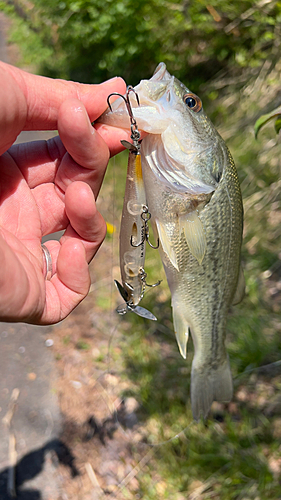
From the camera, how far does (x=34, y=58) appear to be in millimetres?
6578

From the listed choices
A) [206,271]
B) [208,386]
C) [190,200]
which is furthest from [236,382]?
[190,200]

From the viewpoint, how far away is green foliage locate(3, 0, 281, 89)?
4055 mm

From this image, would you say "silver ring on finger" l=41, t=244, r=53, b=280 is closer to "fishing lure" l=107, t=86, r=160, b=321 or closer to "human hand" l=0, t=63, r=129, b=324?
"human hand" l=0, t=63, r=129, b=324

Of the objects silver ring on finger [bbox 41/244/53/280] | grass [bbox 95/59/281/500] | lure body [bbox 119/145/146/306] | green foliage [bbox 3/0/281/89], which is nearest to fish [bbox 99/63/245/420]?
lure body [bbox 119/145/146/306]

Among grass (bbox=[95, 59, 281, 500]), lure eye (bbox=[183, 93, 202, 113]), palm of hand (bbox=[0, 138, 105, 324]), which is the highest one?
lure eye (bbox=[183, 93, 202, 113])

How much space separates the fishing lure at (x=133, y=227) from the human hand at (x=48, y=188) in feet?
0.69

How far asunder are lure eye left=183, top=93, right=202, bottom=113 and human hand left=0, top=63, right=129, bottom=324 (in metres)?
0.29

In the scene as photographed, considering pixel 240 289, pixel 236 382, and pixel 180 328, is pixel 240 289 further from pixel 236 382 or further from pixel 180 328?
pixel 236 382

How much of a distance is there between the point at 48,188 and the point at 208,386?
4.69 feet

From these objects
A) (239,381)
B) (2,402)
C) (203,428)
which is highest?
(239,381)

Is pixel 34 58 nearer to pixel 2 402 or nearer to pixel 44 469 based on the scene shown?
pixel 2 402

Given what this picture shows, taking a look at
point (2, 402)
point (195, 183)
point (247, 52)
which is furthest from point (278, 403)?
point (247, 52)

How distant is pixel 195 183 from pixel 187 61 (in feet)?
12.1

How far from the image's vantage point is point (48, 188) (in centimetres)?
186
